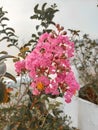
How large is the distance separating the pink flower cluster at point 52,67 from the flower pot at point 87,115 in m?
0.98

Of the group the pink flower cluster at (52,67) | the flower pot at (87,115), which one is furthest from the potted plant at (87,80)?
the pink flower cluster at (52,67)

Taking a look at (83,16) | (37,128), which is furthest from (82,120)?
(83,16)

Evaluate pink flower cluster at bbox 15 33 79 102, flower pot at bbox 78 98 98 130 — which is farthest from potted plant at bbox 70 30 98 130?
pink flower cluster at bbox 15 33 79 102

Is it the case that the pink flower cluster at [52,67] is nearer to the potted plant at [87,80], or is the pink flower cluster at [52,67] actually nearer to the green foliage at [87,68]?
the potted plant at [87,80]

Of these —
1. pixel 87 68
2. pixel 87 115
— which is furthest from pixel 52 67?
pixel 87 68

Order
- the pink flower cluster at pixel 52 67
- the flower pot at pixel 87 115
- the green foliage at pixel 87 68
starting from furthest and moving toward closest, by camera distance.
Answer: the green foliage at pixel 87 68
the flower pot at pixel 87 115
the pink flower cluster at pixel 52 67

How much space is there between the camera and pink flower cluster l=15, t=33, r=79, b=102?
1.24 metres

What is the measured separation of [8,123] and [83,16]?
5.51 ft

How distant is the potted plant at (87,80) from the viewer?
2.22 m

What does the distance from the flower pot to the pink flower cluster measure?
0.98 m

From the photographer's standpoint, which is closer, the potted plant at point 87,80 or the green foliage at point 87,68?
the potted plant at point 87,80

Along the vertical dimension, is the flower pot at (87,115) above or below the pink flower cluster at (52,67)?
below

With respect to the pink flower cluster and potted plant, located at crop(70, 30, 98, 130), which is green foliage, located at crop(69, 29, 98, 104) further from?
the pink flower cluster

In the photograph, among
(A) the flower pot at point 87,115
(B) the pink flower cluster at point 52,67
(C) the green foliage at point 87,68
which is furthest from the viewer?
(C) the green foliage at point 87,68
